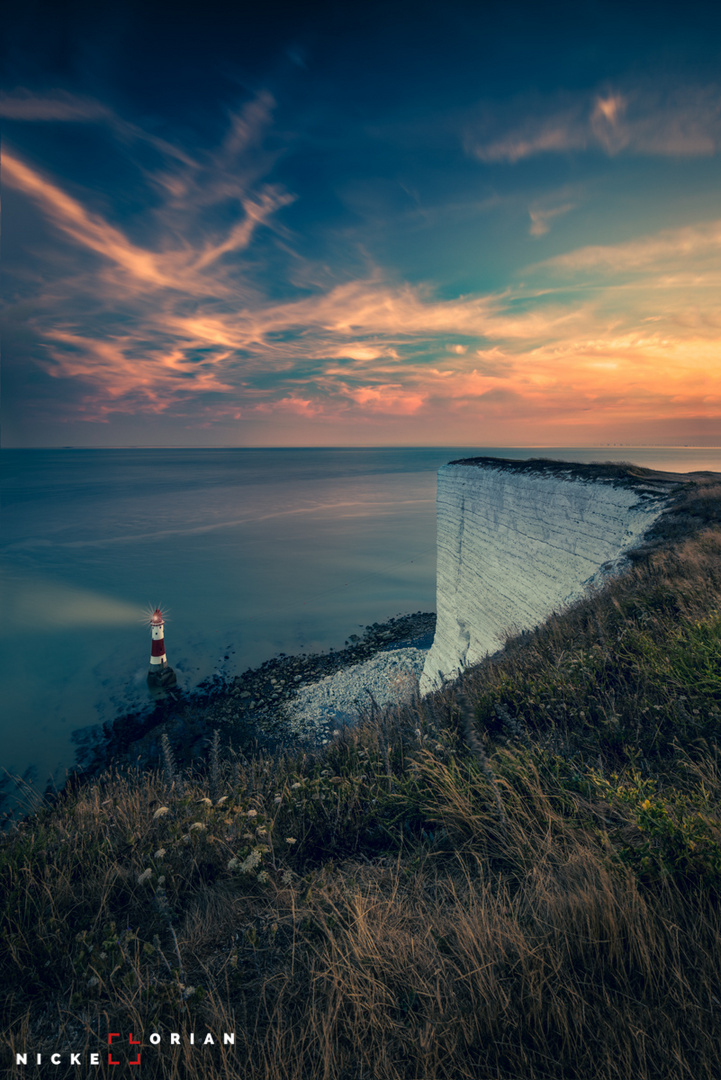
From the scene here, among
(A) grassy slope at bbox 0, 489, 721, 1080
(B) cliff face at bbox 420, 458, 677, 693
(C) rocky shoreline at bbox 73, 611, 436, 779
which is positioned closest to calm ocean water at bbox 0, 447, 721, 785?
(C) rocky shoreline at bbox 73, 611, 436, 779

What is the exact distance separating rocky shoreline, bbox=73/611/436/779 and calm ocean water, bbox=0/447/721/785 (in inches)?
32.1

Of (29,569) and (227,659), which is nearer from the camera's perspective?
(227,659)

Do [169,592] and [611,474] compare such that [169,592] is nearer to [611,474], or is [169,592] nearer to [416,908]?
[611,474]

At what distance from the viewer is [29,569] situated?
27.5m

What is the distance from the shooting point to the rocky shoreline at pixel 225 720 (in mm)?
11922

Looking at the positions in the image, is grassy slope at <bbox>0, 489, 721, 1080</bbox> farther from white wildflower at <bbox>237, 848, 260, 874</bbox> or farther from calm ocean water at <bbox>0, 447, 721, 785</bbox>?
calm ocean water at <bbox>0, 447, 721, 785</bbox>

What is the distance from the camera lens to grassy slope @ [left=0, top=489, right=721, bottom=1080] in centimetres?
151

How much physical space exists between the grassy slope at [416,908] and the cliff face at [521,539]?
5.46 meters

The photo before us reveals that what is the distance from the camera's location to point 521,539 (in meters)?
11.2

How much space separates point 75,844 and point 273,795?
4.32ft

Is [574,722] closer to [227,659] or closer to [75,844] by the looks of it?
[75,844]

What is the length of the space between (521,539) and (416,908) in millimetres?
10087

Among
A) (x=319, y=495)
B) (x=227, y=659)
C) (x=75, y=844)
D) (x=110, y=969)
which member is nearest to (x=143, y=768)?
(x=227, y=659)

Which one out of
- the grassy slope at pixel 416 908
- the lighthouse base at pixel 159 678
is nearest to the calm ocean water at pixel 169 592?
the lighthouse base at pixel 159 678
